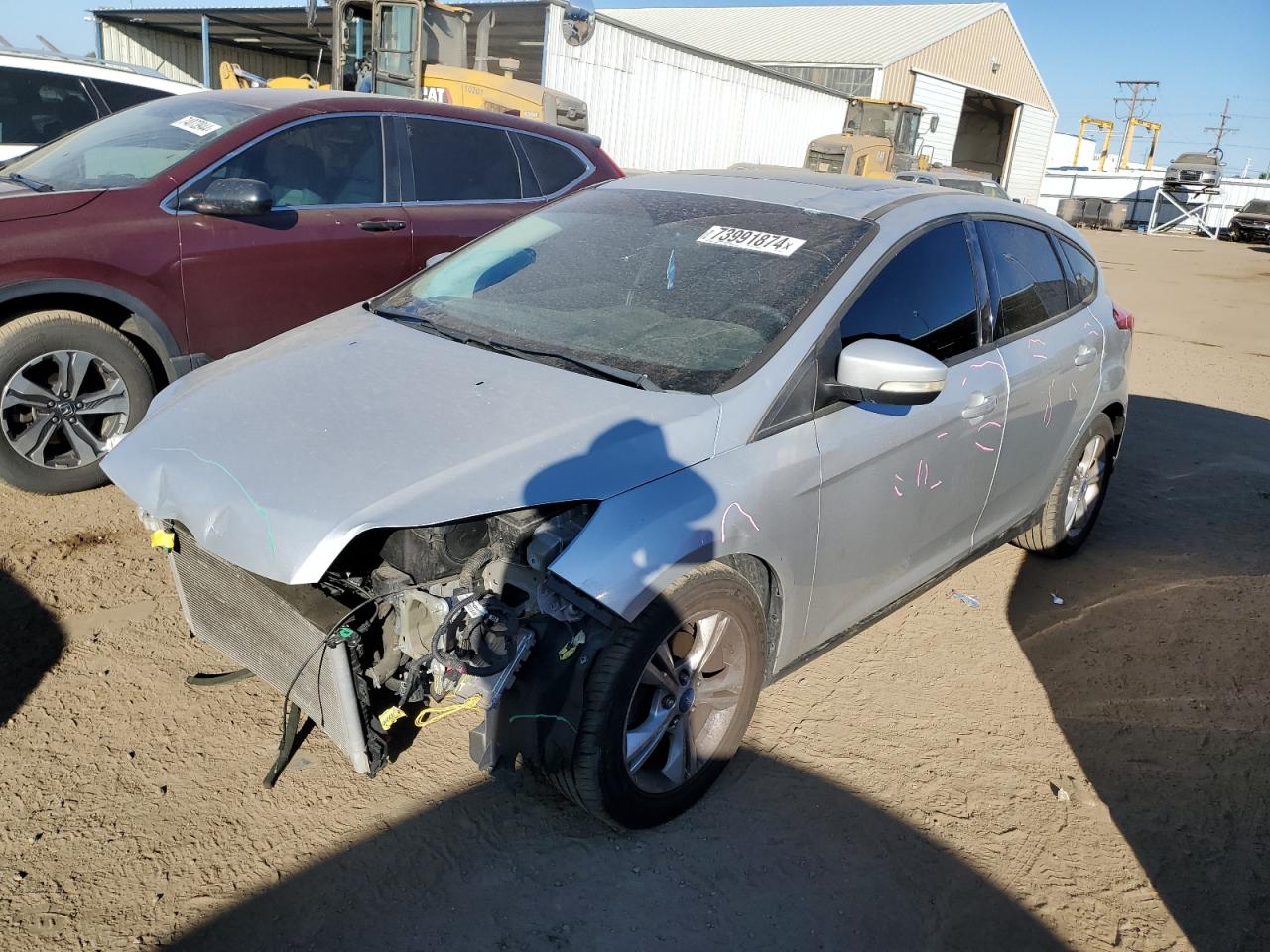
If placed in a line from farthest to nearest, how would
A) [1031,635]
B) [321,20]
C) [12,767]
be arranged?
[321,20] → [1031,635] → [12,767]

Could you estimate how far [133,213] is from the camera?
169 inches

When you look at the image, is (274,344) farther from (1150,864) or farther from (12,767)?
(1150,864)

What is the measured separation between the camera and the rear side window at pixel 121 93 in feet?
23.5

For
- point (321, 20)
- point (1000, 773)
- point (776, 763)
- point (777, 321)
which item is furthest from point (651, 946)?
point (321, 20)

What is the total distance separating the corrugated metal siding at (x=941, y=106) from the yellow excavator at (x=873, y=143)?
22.1 feet

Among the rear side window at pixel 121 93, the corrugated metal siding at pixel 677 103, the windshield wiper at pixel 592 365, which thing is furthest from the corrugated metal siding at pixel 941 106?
the windshield wiper at pixel 592 365

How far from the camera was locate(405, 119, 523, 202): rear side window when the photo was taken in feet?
17.7

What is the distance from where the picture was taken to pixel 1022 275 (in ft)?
12.8

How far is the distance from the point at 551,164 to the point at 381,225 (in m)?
1.37

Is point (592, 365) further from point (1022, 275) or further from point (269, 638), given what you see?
point (1022, 275)

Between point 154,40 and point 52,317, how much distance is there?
28879mm

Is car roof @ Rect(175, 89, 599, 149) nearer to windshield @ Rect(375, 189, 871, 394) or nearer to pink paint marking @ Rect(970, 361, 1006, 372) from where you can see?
windshield @ Rect(375, 189, 871, 394)

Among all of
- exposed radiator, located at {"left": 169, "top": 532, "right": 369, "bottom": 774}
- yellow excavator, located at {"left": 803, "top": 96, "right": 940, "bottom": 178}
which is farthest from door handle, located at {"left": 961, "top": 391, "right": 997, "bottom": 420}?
yellow excavator, located at {"left": 803, "top": 96, "right": 940, "bottom": 178}

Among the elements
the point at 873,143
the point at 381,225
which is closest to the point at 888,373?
the point at 381,225
